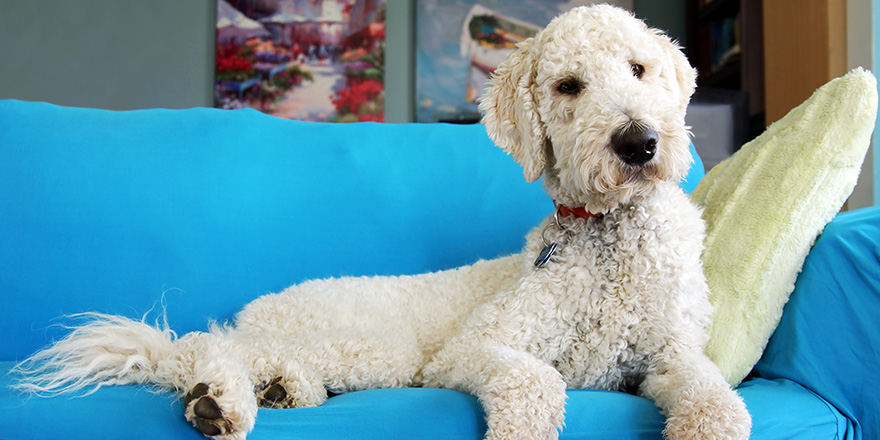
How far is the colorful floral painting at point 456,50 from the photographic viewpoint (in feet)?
14.0

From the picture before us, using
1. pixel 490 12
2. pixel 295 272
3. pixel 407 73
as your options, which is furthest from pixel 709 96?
pixel 295 272

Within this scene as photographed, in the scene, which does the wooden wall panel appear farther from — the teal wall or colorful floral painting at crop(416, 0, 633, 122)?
colorful floral painting at crop(416, 0, 633, 122)

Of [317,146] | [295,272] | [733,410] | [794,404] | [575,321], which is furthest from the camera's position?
[317,146]

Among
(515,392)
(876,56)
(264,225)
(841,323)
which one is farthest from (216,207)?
(876,56)

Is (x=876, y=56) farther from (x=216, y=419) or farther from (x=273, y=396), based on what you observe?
(x=216, y=419)

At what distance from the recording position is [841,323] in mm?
1083

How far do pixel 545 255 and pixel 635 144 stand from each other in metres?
0.32

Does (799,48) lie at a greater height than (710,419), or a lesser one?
greater

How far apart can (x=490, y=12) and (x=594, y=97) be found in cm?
Result: 346

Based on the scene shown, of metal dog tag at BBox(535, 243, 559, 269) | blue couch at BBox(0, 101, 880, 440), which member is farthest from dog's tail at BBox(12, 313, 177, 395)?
metal dog tag at BBox(535, 243, 559, 269)

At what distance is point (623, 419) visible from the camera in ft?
3.22

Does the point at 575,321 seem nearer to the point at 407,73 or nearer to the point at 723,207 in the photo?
the point at 723,207

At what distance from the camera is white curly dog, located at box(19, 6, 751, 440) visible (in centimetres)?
94

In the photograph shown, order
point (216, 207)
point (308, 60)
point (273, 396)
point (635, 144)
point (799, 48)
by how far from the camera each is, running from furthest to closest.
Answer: point (308, 60) → point (799, 48) → point (216, 207) → point (273, 396) → point (635, 144)
